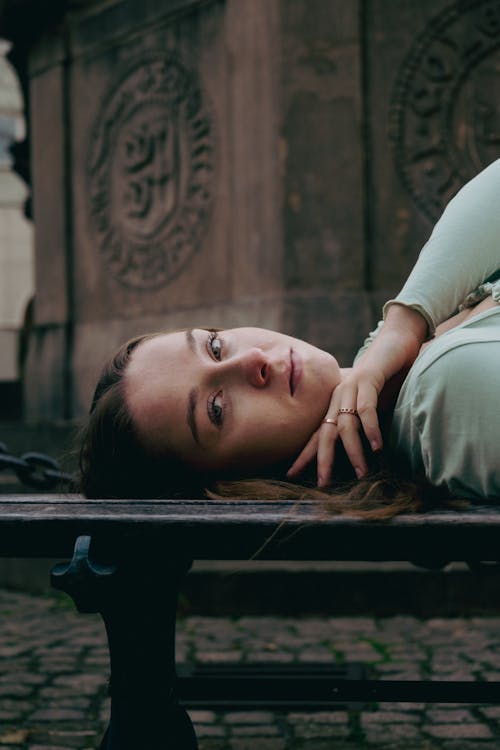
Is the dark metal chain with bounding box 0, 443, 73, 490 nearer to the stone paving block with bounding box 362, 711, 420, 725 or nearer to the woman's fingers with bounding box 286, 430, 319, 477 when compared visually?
the woman's fingers with bounding box 286, 430, 319, 477

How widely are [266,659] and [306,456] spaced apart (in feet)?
7.04

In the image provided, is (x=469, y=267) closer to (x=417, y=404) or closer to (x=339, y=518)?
(x=417, y=404)

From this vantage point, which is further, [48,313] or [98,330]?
[48,313]

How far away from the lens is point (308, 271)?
498 cm

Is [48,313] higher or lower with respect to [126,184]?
lower

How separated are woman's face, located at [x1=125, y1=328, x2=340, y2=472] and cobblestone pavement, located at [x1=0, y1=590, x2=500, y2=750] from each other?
1.40 m

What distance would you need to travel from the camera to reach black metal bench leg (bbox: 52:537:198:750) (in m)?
1.81

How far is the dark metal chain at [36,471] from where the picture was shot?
8.83 ft

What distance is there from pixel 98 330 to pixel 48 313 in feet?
1.90

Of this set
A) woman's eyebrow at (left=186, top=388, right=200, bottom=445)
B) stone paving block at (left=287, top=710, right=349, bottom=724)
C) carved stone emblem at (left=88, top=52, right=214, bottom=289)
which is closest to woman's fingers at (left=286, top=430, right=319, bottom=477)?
woman's eyebrow at (left=186, top=388, right=200, bottom=445)

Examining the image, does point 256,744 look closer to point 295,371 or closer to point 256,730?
point 256,730

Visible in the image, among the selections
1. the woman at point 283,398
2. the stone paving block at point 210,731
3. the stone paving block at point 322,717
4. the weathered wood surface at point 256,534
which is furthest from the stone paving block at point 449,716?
the weathered wood surface at point 256,534

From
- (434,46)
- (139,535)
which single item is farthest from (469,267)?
(434,46)

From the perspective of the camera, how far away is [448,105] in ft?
16.2
